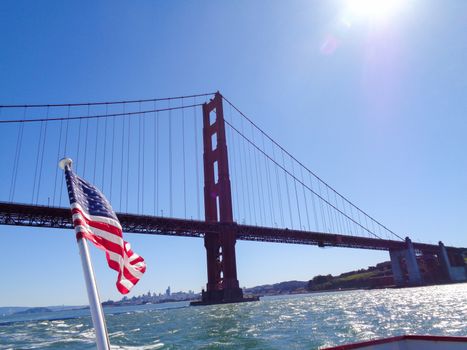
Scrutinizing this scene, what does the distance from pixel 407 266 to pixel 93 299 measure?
281 feet

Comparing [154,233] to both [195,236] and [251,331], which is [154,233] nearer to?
[195,236]

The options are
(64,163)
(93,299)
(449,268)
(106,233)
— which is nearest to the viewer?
(93,299)

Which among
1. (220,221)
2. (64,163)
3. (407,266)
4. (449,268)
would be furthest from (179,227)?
(449,268)

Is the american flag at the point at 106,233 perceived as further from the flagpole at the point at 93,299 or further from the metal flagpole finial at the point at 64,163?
the flagpole at the point at 93,299

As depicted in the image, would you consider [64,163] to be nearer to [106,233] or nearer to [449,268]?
[106,233]

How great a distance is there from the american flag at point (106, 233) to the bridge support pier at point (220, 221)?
4355cm

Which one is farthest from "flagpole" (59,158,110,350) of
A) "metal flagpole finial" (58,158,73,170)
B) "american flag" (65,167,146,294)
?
"metal flagpole finial" (58,158,73,170)

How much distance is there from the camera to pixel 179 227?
47.8 m

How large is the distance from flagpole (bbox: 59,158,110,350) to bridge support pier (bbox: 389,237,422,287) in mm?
83121

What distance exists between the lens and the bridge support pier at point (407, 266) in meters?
75.5

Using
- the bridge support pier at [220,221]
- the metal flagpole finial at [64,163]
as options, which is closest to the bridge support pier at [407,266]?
the bridge support pier at [220,221]

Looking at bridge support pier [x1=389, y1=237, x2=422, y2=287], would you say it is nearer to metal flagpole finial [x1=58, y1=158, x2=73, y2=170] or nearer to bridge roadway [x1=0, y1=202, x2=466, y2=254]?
bridge roadway [x1=0, y1=202, x2=466, y2=254]

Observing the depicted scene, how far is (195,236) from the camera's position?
49.6 metres

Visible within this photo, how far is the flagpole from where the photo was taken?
3.05m
